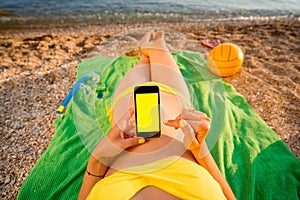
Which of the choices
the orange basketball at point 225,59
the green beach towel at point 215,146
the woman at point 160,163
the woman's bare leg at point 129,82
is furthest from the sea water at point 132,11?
the woman at point 160,163

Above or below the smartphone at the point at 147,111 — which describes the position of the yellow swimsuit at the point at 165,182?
below

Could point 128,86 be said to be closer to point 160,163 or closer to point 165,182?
point 160,163

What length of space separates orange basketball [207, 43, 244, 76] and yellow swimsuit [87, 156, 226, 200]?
1972 mm

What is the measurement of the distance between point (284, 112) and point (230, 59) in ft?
2.67

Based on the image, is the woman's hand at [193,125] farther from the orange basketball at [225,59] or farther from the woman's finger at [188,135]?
the orange basketball at [225,59]

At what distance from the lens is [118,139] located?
5.04 feet

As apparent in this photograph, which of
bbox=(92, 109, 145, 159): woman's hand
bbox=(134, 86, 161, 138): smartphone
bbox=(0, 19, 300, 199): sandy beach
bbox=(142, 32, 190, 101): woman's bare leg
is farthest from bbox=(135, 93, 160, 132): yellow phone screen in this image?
bbox=(0, 19, 300, 199): sandy beach

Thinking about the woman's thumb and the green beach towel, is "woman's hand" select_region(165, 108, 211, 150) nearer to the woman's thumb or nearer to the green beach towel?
the woman's thumb

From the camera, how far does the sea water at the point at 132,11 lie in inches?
220

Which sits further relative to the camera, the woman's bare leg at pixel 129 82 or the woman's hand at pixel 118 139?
the woman's bare leg at pixel 129 82

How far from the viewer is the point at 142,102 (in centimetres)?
137

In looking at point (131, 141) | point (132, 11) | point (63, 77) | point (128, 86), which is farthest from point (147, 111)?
point (132, 11)

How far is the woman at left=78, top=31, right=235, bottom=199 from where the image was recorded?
4.41 feet

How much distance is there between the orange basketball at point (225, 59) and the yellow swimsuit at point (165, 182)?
1.97m
